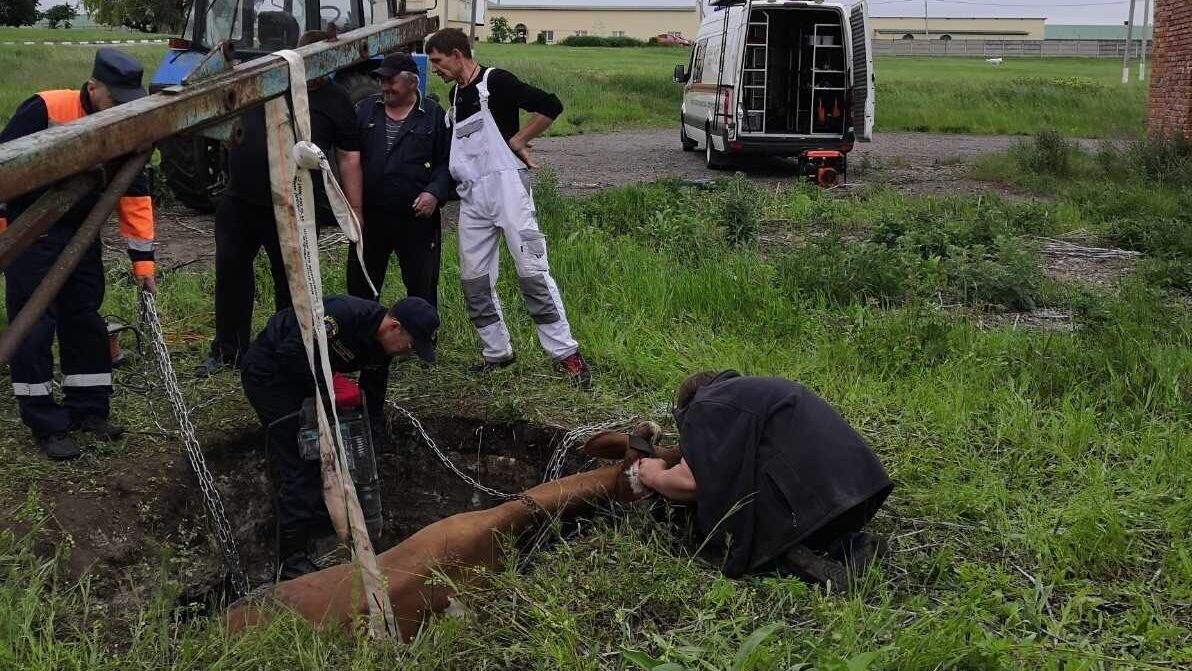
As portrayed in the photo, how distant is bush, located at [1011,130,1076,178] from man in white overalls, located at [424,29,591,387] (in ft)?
32.3

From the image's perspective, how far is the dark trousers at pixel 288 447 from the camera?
4562 mm

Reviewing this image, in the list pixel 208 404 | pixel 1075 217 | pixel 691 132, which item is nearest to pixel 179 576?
pixel 208 404

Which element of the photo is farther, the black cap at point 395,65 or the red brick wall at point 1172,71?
the red brick wall at point 1172,71

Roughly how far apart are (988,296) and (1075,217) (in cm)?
381

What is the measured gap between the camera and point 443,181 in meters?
5.73

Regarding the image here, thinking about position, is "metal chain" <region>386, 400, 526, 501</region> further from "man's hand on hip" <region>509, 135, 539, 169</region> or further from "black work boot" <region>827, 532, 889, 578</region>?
"black work boot" <region>827, 532, 889, 578</region>

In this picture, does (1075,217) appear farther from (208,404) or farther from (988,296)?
(208,404)

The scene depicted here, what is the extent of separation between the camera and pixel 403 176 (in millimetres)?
5676

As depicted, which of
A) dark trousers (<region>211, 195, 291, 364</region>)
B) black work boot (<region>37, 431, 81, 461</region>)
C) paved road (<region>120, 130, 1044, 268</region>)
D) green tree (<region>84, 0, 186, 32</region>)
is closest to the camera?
black work boot (<region>37, 431, 81, 461</region>)

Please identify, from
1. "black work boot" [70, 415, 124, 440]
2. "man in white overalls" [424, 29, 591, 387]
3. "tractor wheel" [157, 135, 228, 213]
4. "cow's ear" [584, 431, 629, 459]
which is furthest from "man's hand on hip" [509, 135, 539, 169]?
"tractor wheel" [157, 135, 228, 213]

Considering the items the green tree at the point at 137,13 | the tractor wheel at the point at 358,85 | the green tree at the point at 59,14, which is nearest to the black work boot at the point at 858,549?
the tractor wheel at the point at 358,85

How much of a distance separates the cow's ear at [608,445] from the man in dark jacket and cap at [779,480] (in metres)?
0.74

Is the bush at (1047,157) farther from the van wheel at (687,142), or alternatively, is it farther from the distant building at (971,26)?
the distant building at (971,26)

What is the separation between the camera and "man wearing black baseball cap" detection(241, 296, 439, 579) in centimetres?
440
